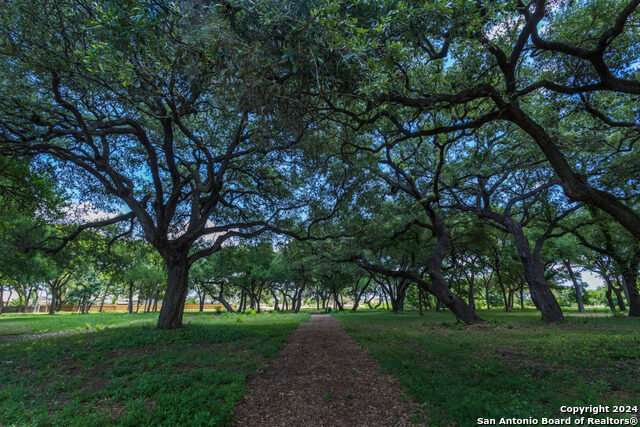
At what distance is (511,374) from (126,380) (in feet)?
23.5

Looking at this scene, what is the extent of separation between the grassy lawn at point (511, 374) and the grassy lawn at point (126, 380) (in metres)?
3.13

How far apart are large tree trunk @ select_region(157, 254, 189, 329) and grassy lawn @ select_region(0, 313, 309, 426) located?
89.1 inches

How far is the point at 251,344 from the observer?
337 inches

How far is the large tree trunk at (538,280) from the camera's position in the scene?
46.3 feet

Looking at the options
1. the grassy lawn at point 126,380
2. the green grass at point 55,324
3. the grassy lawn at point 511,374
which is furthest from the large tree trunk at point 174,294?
the grassy lawn at point 511,374

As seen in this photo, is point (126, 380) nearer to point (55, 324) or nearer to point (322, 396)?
point (322, 396)

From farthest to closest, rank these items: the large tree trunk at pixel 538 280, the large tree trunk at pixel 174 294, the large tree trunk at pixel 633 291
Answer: the large tree trunk at pixel 633 291 < the large tree trunk at pixel 538 280 < the large tree trunk at pixel 174 294

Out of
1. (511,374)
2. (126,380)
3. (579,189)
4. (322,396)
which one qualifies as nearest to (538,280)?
(579,189)

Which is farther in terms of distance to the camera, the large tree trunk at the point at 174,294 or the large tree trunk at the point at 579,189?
the large tree trunk at the point at 174,294

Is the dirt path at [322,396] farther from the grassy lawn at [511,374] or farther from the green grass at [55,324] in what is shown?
the green grass at [55,324]

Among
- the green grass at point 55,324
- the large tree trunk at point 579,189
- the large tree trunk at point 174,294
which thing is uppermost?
the large tree trunk at point 579,189

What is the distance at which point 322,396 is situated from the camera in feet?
15.1

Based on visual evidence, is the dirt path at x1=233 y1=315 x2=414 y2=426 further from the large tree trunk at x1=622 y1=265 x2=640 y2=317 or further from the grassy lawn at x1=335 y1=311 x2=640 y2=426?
the large tree trunk at x1=622 y1=265 x2=640 y2=317

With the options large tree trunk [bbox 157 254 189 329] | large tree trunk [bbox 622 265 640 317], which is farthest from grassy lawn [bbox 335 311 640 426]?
large tree trunk [bbox 622 265 640 317]
